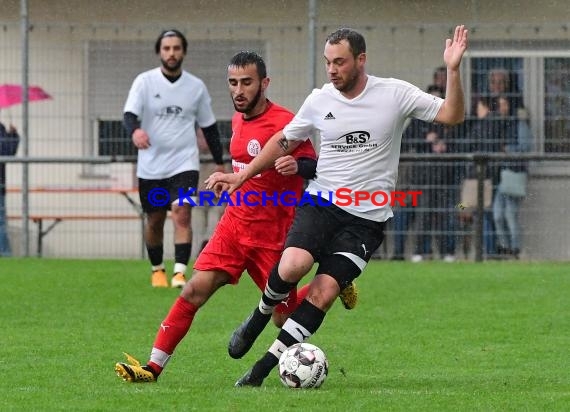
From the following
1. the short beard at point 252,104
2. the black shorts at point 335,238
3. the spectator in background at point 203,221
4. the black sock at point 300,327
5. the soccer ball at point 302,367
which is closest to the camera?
the soccer ball at point 302,367

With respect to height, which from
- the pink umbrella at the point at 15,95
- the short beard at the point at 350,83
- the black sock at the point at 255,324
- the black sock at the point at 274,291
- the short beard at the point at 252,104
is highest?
the pink umbrella at the point at 15,95

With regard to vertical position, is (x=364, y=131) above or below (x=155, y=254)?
above

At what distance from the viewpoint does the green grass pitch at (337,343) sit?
7.52 meters

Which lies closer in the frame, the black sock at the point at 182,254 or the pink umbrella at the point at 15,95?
the black sock at the point at 182,254

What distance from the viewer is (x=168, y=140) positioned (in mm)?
14258

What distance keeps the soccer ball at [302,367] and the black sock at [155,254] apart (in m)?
6.55

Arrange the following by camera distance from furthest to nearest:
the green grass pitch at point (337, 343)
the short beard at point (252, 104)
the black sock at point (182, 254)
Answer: the black sock at point (182, 254) < the short beard at point (252, 104) < the green grass pitch at point (337, 343)

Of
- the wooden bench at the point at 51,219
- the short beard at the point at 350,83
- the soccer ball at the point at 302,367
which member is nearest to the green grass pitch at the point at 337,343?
the soccer ball at the point at 302,367

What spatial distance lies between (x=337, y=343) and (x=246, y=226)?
198 cm

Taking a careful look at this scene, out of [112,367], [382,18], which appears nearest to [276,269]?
[112,367]

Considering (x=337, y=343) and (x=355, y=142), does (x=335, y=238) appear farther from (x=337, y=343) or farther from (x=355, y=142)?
(x=337, y=343)

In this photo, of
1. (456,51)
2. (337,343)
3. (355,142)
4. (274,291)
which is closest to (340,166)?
(355,142)

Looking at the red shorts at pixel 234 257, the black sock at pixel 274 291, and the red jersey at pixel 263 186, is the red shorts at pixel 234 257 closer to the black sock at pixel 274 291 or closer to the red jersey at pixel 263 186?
the red jersey at pixel 263 186

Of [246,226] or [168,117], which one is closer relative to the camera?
[246,226]
